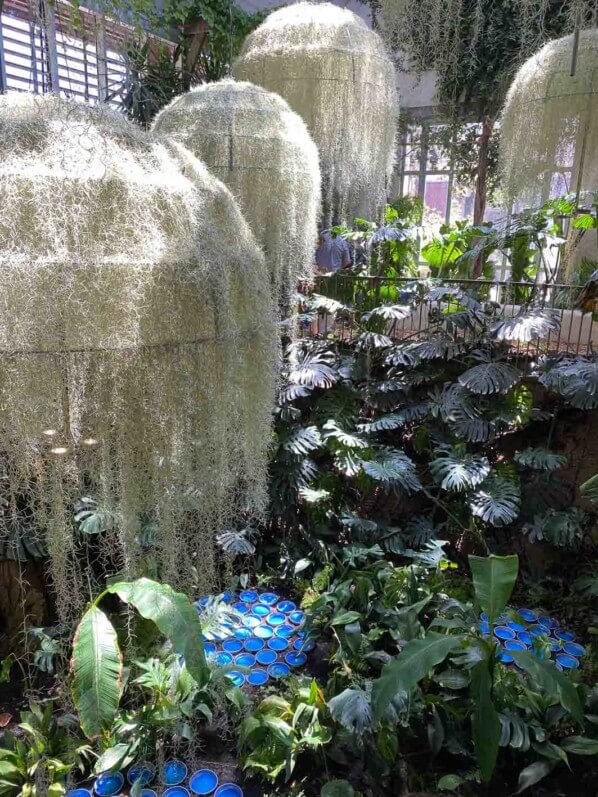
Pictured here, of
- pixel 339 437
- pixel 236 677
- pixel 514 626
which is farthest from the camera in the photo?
pixel 339 437

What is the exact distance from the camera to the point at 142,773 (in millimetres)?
2008

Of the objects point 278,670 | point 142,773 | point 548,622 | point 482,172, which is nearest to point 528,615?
point 548,622

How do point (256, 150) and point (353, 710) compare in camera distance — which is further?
point (256, 150)

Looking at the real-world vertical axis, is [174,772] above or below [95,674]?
below

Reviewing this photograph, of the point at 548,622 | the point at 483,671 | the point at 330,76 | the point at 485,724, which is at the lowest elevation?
the point at 548,622

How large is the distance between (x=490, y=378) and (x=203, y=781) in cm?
244

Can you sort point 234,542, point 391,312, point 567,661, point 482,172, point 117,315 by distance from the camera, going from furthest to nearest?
point 482,172 → point 391,312 → point 234,542 → point 567,661 → point 117,315

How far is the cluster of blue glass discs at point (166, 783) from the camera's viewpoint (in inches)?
77.0

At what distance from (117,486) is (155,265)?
20.3 inches

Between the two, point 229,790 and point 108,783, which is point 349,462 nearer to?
point 229,790

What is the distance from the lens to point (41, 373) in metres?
1.15

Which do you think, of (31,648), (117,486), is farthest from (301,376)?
(117,486)

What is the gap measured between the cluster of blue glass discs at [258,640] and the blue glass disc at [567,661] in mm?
1121

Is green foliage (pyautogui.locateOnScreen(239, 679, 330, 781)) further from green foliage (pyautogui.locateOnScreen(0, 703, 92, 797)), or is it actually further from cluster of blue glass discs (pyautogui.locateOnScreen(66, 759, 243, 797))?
green foliage (pyautogui.locateOnScreen(0, 703, 92, 797))
